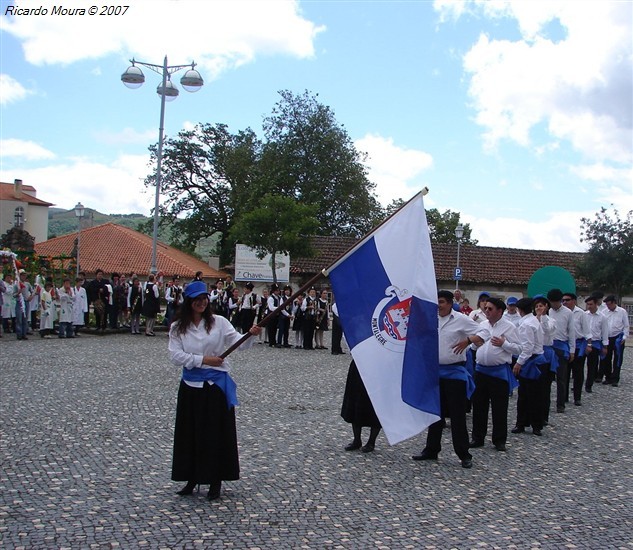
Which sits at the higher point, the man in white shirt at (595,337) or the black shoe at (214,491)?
the man in white shirt at (595,337)

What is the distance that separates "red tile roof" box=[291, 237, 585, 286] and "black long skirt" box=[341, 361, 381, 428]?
36.1 meters

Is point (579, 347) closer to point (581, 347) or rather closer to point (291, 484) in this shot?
point (581, 347)

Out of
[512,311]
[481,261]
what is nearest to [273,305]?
[512,311]

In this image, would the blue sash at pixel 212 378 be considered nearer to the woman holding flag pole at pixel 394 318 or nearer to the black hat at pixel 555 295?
the woman holding flag pole at pixel 394 318

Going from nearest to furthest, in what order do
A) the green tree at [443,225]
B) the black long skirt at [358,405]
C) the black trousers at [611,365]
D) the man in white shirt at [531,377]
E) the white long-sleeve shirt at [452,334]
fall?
the white long-sleeve shirt at [452,334]
the black long skirt at [358,405]
the man in white shirt at [531,377]
the black trousers at [611,365]
the green tree at [443,225]

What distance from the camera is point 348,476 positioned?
7.38m

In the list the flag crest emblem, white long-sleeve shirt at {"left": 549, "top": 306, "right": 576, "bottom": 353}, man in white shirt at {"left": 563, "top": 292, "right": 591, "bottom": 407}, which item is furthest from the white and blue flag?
man in white shirt at {"left": 563, "top": 292, "right": 591, "bottom": 407}

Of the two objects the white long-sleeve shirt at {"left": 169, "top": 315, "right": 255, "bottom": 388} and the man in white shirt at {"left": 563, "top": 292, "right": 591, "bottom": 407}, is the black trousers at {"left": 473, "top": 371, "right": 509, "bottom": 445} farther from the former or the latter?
the man in white shirt at {"left": 563, "top": 292, "right": 591, "bottom": 407}

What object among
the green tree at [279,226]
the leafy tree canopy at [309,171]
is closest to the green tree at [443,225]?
the leafy tree canopy at [309,171]

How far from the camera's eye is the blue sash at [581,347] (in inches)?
543

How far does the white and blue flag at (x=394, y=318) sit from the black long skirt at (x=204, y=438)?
1384mm

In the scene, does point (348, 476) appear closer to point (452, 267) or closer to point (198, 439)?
point (198, 439)

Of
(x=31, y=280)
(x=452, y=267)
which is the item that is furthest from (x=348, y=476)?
(x=452, y=267)

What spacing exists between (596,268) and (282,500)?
38.5 metres
